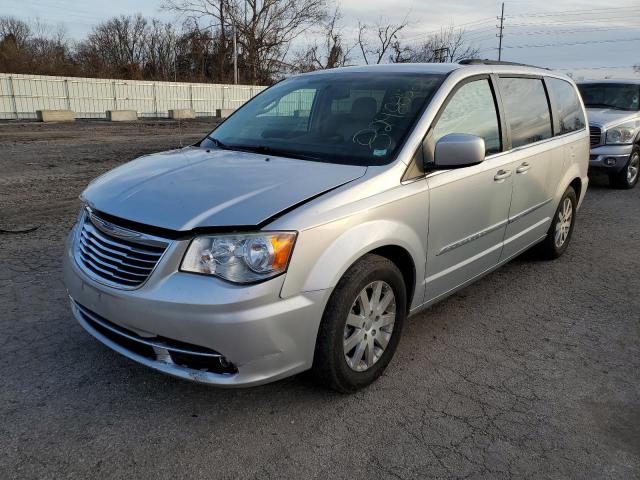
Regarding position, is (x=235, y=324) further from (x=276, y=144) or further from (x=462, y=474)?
(x=276, y=144)

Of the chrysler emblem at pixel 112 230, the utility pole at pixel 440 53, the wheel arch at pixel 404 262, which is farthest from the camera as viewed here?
the utility pole at pixel 440 53

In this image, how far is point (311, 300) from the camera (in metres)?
2.47

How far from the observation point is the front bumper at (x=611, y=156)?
354 inches

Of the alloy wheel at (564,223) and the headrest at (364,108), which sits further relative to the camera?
the alloy wheel at (564,223)

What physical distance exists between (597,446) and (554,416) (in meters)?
0.26

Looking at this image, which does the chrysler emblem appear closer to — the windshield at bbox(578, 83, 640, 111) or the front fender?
the front fender

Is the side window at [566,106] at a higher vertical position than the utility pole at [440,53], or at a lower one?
lower

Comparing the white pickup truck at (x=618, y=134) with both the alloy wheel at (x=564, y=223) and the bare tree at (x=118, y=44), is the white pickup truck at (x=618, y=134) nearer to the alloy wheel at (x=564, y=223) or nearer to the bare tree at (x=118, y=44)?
the alloy wheel at (x=564, y=223)

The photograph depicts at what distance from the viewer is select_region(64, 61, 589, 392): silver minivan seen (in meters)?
2.37

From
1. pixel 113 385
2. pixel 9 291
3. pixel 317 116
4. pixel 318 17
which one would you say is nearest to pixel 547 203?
pixel 317 116

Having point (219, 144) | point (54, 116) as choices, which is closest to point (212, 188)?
point (219, 144)

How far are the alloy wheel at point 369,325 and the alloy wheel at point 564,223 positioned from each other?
114 inches

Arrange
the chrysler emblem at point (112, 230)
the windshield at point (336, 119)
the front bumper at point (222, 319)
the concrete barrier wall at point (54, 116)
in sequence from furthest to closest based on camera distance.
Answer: the concrete barrier wall at point (54, 116), the windshield at point (336, 119), the chrysler emblem at point (112, 230), the front bumper at point (222, 319)

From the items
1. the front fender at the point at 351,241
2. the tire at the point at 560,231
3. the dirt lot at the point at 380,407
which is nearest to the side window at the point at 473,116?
the front fender at the point at 351,241
